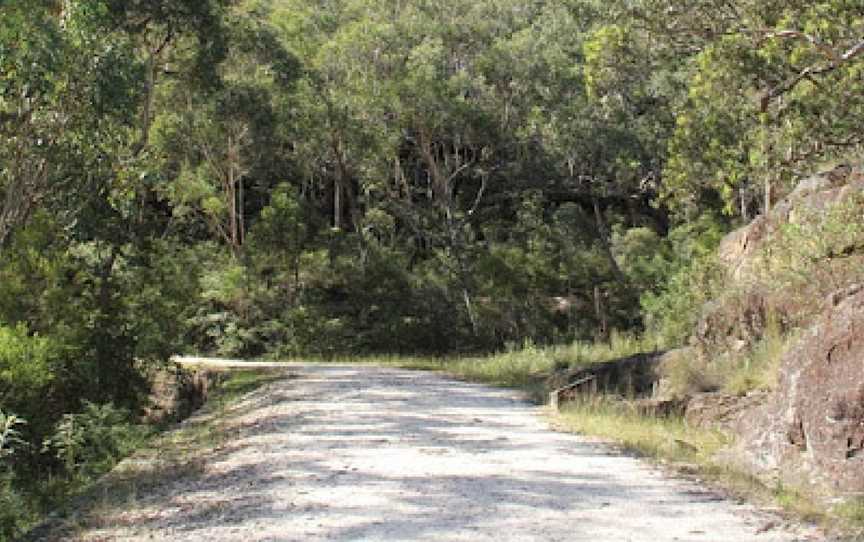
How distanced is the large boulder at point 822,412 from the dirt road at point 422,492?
2.45 feet

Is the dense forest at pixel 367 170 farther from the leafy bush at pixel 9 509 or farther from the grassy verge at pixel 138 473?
the grassy verge at pixel 138 473

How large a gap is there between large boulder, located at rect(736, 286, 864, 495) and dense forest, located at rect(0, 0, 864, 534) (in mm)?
4946

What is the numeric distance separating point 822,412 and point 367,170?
117 feet

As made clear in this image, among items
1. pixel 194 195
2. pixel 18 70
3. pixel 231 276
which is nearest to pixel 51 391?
pixel 18 70

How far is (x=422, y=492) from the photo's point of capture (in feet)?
27.3

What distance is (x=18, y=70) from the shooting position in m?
13.2

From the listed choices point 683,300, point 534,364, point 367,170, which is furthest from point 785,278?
point 367,170

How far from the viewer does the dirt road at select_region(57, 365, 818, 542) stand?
7.02 m

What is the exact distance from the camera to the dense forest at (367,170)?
1428cm

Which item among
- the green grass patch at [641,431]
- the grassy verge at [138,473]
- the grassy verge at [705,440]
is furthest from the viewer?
the green grass patch at [641,431]

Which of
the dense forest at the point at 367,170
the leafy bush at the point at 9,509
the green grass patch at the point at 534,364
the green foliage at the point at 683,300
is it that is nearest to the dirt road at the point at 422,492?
the leafy bush at the point at 9,509

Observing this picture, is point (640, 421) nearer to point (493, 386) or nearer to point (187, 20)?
point (493, 386)

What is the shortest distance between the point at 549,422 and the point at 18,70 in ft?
27.6

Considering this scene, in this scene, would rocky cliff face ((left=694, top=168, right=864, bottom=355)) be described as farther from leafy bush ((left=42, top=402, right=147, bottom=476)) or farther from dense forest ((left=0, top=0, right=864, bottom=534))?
leafy bush ((left=42, top=402, right=147, bottom=476))
